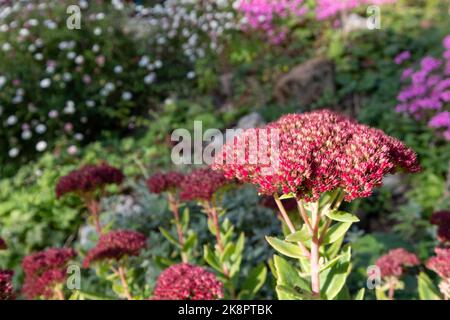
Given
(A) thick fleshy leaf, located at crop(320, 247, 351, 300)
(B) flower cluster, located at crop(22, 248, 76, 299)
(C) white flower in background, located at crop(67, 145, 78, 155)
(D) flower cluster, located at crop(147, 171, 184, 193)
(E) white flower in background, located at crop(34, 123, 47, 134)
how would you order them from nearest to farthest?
(A) thick fleshy leaf, located at crop(320, 247, 351, 300) → (B) flower cluster, located at crop(22, 248, 76, 299) → (D) flower cluster, located at crop(147, 171, 184, 193) → (C) white flower in background, located at crop(67, 145, 78, 155) → (E) white flower in background, located at crop(34, 123, 47, 134)

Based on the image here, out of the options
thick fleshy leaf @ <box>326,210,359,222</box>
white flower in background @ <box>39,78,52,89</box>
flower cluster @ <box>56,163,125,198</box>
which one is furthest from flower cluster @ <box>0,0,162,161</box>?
thick fleshy leaf @ <box>326,210,359,222</box>

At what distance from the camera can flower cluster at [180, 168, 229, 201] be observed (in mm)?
2787

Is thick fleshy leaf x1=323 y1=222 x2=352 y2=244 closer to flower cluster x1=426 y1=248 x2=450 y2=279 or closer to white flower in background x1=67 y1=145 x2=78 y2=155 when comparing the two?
flower cluster x1=426 y1=248 x2=450 y2=279

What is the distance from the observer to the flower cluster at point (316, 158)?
1704 millimetres

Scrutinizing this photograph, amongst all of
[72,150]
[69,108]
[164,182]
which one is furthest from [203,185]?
[69,108]

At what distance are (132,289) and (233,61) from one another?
6.27 m

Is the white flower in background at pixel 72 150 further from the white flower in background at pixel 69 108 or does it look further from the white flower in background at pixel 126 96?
the white flower in background at pixel 126 96

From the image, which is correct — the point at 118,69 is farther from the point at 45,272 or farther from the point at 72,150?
the point at 45,272

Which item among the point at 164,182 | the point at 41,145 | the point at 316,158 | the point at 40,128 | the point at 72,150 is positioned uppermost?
the point at 40,128

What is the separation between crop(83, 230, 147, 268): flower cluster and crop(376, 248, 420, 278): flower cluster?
4.41 feet

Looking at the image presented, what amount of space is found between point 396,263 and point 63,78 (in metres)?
6.09

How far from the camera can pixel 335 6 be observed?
27.7ft

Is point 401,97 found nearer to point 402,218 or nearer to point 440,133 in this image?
point 440,133

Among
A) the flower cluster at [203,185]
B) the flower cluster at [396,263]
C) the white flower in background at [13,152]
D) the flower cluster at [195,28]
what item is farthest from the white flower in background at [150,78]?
the flower cluster at [396,263]
